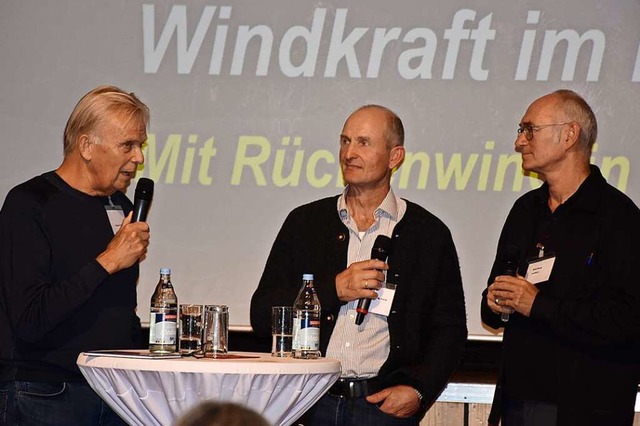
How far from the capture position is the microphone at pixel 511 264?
13.3ft

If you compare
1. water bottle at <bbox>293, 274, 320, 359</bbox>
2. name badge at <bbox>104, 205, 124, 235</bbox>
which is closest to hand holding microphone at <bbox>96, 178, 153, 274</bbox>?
name badge at <bbox>104, 205, 124, 235</bbox>

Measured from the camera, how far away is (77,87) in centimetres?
521

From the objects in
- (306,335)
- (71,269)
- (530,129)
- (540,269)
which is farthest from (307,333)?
(530,129)

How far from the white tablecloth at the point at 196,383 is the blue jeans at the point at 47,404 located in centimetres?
28

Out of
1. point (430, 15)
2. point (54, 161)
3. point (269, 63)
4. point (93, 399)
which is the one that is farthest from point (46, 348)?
point (430, 15)

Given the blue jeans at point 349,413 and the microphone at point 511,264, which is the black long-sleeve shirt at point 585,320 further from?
the blue jeans at point 349,413

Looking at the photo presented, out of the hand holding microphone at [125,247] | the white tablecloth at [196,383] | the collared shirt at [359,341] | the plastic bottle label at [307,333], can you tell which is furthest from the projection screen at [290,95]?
the white tablecloth at [196,383]

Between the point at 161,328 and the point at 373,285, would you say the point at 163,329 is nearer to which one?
the point at 161,328

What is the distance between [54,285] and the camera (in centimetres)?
359

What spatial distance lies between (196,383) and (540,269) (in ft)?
5.08

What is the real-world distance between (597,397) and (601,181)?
33.8 inches

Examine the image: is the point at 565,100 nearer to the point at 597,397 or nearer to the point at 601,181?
the point at 601,181

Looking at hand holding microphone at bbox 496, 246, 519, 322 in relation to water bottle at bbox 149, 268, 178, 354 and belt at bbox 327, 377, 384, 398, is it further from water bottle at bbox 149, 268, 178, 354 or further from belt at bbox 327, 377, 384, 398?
water bottle at bbox 149, 268, 178, 354

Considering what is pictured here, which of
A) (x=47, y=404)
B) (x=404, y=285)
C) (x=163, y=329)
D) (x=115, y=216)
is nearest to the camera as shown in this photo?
(x=163, y=329)
